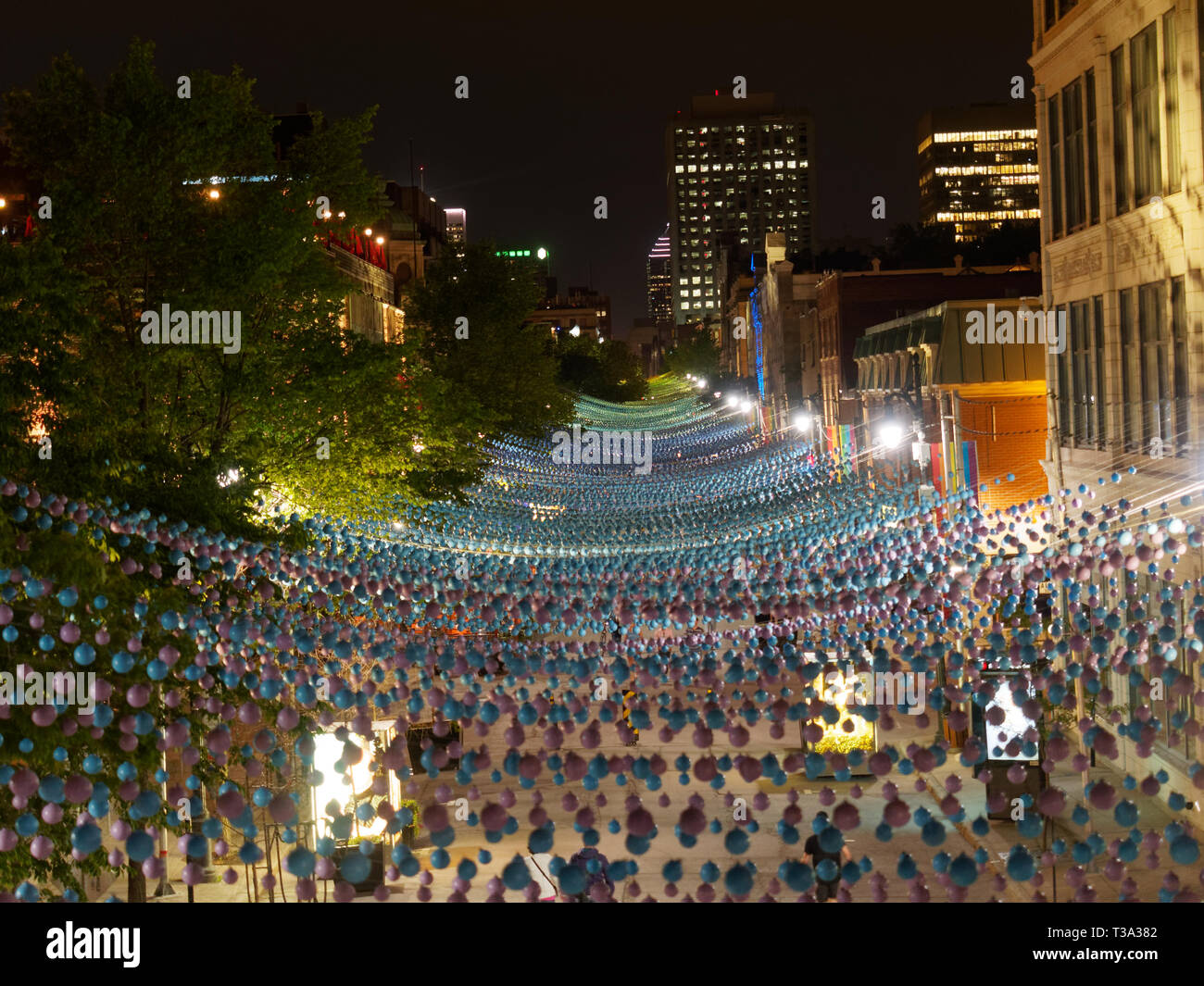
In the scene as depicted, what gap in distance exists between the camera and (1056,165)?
24594 millimetres

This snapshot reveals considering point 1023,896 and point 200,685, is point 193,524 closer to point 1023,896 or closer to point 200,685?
point 200,685

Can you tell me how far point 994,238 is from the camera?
9225 centimetres

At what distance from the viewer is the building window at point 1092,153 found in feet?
72.8

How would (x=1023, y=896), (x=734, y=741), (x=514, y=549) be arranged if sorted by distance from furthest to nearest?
(x=514, y=549)
(x=1023, y=896)
(x=734, y=741)

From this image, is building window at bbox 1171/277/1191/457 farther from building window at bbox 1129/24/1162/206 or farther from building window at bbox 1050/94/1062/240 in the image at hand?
building window at bbox 1050/94/1062/240

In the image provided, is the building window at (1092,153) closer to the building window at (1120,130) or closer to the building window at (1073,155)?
the building window at (1073,155)

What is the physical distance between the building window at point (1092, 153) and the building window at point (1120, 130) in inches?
38.3

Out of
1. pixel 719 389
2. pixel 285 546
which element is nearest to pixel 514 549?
pixel 285 546

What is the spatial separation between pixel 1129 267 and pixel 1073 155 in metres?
3.79

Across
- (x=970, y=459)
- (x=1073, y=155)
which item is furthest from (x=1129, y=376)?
(x=970, y=459)

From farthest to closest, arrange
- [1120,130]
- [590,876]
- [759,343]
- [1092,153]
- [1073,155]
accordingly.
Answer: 1. [759,343]
2. [1073,155]
3. [1092,153]
4. [1120,130]
5. [590,876]

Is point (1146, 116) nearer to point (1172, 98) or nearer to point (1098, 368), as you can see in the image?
point (1172, 98)

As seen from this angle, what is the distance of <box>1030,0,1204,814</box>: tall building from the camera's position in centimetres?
1783

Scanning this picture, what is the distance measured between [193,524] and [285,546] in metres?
1.59
